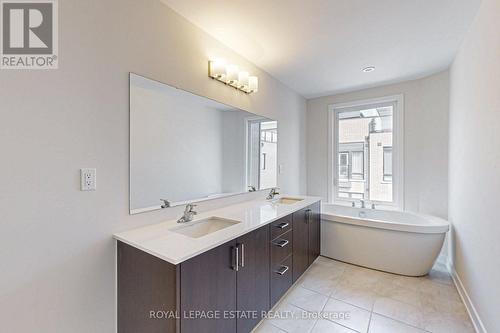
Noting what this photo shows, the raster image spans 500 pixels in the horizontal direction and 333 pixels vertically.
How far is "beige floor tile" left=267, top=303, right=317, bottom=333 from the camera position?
5.75 ft

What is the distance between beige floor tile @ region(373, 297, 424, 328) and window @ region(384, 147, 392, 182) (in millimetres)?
1901

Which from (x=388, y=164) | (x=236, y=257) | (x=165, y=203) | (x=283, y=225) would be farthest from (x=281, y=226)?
(x=388, y=164)

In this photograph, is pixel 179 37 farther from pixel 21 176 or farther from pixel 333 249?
pixel 333 249

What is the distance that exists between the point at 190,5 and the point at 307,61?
1454mm

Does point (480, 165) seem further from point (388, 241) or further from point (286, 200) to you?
point (286, 200)

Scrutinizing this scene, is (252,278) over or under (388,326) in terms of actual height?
over

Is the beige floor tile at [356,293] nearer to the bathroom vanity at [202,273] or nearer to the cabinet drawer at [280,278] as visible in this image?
the cabinet drawer at [280,278]

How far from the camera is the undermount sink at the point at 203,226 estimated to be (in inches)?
63.6

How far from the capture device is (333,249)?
2986 mm

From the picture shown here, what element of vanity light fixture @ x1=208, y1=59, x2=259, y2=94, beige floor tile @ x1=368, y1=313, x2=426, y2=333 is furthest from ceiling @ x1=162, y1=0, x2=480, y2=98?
beige floor tile @ x1=368, y1=313, x2=426, y2=333

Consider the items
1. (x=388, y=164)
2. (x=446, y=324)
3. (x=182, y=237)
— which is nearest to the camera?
(x=182, y=237)

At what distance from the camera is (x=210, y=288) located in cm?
123

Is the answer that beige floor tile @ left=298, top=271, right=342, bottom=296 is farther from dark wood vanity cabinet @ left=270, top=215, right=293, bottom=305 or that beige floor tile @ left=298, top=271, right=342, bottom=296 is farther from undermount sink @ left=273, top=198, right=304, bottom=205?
undermount sink @ left=273, top=198, right=304, bottom=205

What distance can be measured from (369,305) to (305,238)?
0.81m
